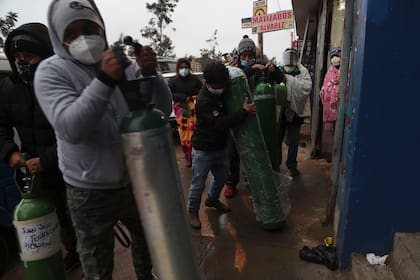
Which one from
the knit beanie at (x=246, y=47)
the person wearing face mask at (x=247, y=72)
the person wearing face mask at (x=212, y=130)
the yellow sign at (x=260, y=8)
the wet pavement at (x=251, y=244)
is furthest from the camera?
the yellow sign at (x=260, y=8)

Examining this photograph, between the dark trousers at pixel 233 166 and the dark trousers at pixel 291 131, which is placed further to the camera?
the dark trousers at pixel 291 131

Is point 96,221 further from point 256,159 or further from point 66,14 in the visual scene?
point 256,159

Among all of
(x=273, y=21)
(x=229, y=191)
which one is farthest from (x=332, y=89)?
(x=273, y=21)

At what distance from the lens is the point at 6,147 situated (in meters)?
2.18

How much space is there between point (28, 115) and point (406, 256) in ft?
8.35

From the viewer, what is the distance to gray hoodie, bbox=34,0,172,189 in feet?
4.10

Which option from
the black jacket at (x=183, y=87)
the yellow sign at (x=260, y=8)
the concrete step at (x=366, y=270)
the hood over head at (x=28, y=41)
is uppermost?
the yellow sign at (x=260, y=8)

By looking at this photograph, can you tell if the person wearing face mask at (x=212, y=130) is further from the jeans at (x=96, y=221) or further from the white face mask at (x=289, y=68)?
the white face mask at (x=289, y=68)

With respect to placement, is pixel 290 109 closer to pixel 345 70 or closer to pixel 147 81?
pixel 345 70

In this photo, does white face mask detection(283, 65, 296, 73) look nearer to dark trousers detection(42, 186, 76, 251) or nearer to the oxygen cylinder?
dark trousers detection(42, 186, 76, 251)

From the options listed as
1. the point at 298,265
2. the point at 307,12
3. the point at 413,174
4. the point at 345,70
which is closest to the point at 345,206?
the point at 413,174

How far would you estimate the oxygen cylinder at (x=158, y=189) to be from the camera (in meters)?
1.32

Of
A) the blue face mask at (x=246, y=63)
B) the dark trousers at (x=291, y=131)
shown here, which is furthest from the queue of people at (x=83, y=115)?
the dark trousers at (x=291, y=131)

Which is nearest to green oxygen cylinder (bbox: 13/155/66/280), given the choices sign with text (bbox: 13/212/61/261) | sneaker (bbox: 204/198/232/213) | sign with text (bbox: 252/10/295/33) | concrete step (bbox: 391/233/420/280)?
sign with text (bbox: 13/212/61/261)
